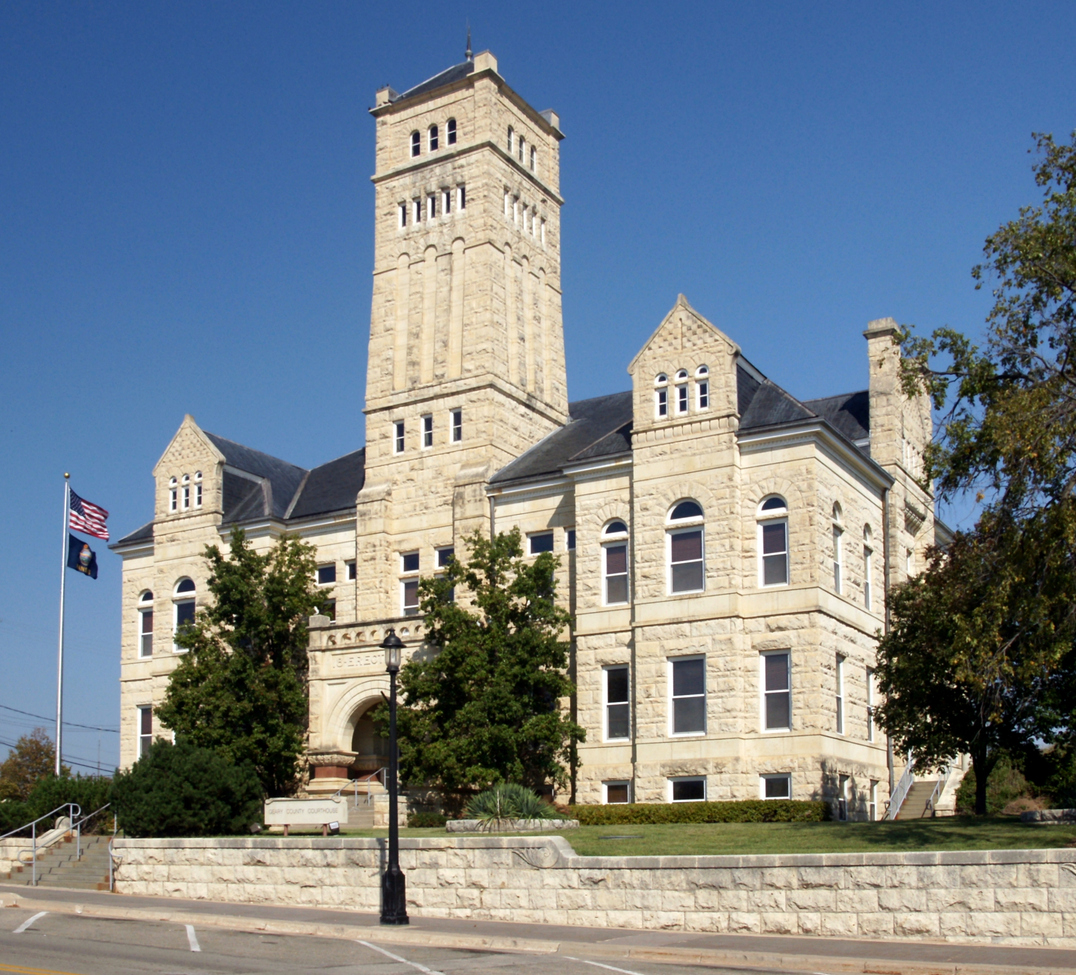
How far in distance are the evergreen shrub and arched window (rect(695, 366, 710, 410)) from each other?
15.2 meters

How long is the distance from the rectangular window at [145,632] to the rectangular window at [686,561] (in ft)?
72.6

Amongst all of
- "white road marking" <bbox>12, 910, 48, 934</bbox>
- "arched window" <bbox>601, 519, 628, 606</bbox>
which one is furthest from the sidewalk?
"arched window" <bbox>601, 519, 628, 606</bbox>

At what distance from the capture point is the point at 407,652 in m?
39.7

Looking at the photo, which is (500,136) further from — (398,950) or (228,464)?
(398,950)

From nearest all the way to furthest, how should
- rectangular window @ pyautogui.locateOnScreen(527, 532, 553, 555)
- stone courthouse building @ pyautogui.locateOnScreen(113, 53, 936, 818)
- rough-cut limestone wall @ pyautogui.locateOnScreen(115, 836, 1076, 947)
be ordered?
rough-cut limestone wall @ pyautogui.locateOnScreen(115, 836, 1076, 947) → stone courthouse building @ pyautogui.locateOnScreen(113, 53, 936, 818) → rectangular window @ pyautogui.locateOnScreen(527, 532, 553, 555)

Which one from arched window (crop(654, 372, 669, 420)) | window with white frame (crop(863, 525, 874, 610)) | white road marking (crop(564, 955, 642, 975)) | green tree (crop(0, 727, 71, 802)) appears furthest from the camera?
green tree (crop(0, 727, 71, 802))

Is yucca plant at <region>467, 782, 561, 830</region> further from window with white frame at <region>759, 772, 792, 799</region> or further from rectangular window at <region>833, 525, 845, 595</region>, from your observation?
rectangular window at <region>833, 525, 845, 595</region>

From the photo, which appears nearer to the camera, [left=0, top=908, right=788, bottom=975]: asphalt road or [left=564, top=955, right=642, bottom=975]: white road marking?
[left=564, top=955, right=642, bottom=975]: white road marking

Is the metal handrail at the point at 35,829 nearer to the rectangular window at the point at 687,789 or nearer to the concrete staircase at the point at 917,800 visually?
the rectangular window at the point at 687,789

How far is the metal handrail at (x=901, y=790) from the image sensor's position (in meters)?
35.7

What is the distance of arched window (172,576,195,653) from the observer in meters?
47.0

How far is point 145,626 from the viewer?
48.6m

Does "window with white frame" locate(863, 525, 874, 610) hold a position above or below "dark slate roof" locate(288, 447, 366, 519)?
below

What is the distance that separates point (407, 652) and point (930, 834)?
19.5 meters
